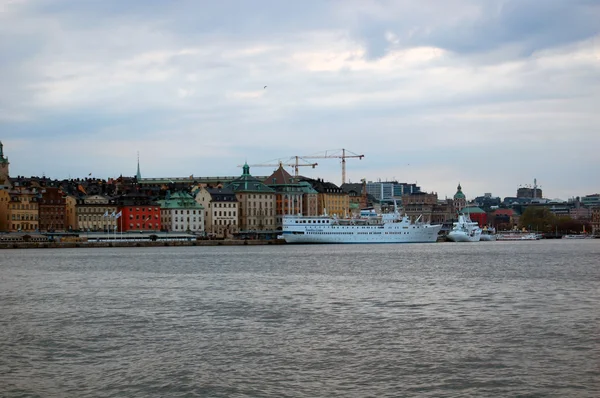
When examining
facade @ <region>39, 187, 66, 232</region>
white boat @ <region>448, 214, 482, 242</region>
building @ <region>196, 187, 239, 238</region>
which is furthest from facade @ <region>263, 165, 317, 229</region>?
facade @ <region>39, 187, 66, 232</region>

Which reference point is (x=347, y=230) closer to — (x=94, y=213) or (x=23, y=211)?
(x=94, y=213)

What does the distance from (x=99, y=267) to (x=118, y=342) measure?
39731mm

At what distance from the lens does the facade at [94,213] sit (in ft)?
442

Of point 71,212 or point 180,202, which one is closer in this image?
point 71,212

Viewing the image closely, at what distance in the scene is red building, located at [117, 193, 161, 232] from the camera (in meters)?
136

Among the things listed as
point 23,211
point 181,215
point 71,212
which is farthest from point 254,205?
point 23,211

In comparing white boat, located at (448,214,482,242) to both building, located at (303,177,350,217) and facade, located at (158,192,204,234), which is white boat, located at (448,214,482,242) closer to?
building, located at (303,177,350,217)

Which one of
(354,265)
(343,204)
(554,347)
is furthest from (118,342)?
(343,204)

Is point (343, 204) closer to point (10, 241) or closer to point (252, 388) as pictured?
point (10, 241)

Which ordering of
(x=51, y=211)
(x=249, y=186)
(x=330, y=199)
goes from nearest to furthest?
(x=51, y=211)
(x=249, y=186)
(x=330, y=199)

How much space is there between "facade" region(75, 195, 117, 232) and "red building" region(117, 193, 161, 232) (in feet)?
4.25

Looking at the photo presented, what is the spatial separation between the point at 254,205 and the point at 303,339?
126m

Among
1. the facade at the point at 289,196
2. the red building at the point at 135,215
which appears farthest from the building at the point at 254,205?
the red building at the point at 135,215

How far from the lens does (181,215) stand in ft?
460
